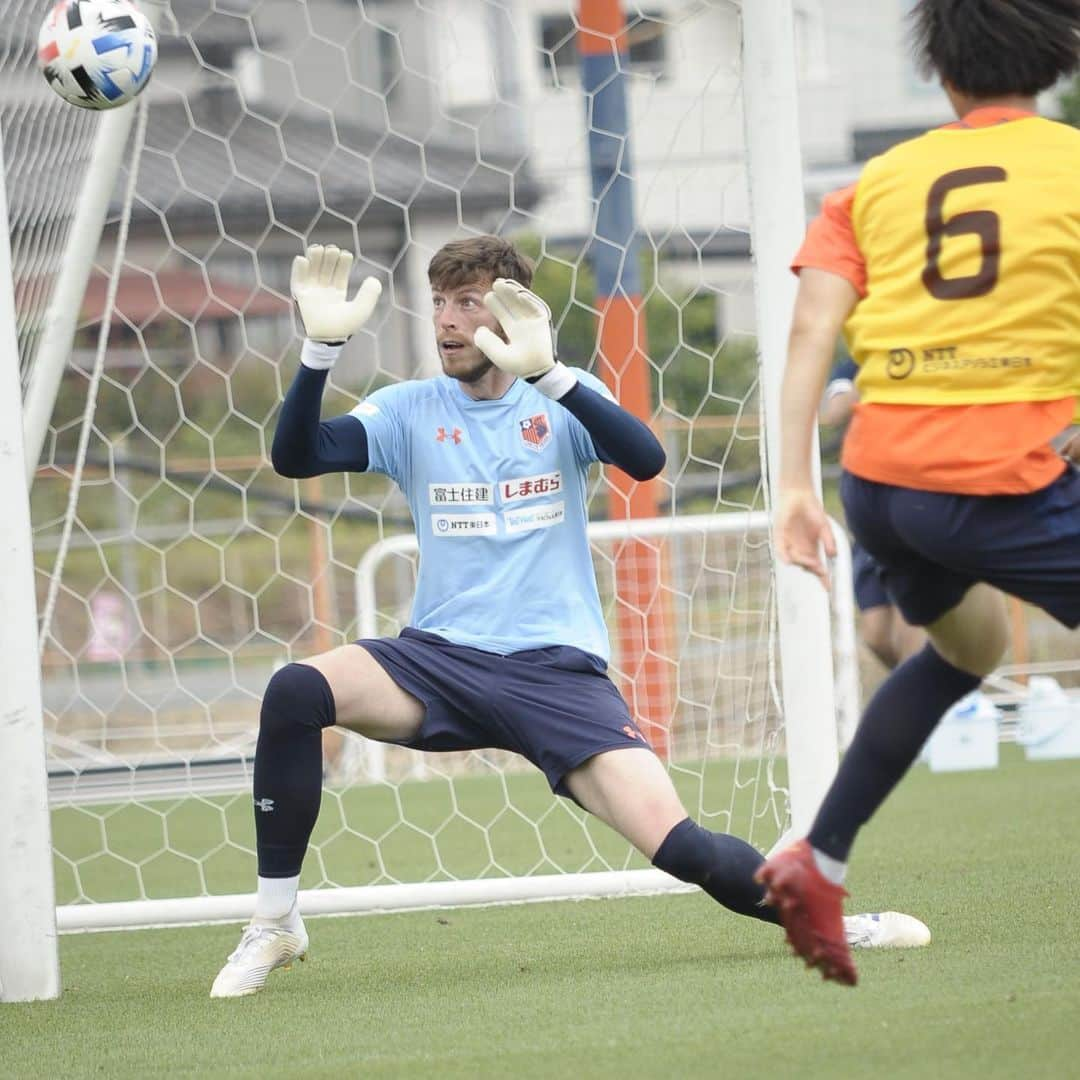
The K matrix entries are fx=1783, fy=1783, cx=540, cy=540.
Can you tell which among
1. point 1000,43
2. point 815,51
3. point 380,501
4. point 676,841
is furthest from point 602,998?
point 815,51

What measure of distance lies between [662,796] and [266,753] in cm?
82

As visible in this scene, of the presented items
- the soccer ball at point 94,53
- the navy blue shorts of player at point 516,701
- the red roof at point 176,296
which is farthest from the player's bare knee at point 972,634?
the red roof at point 176,296

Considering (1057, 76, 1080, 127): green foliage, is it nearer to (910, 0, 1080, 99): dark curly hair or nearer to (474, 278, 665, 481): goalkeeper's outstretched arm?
(474, 278, 665, 481): goalkeeper's outstretched arm

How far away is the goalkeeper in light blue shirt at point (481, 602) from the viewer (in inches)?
142

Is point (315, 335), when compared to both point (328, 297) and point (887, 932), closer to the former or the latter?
point (328, 297)

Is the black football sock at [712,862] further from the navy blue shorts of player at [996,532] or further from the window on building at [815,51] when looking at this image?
the window on building at [815,51]

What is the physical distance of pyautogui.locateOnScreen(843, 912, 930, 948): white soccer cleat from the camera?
144 inches

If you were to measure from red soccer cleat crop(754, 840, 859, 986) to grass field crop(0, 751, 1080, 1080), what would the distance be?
12 centimetres

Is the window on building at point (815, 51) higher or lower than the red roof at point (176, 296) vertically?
higher

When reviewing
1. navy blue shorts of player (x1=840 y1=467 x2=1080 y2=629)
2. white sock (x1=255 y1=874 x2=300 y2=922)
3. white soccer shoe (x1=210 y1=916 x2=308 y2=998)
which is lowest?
white soccer shoe (x1=210 y1=916 x2=308 y2=998)

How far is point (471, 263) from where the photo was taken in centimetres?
382

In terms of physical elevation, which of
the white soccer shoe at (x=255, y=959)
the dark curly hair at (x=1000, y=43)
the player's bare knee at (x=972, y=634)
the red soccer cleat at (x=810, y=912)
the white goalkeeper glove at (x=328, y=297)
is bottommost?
the white soccer shoe at (x=255, y=959)

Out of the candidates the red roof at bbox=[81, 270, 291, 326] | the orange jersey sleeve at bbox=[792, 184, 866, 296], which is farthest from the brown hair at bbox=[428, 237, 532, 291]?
the red roof at bbox=[81, 270, 291, 326]

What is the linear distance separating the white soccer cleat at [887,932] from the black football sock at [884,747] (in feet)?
2.79
